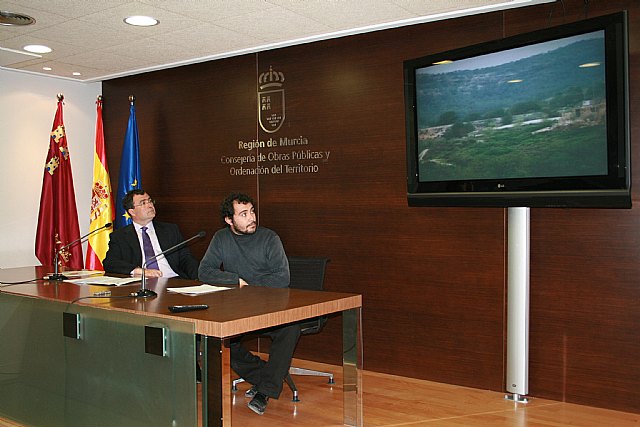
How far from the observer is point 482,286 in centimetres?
428

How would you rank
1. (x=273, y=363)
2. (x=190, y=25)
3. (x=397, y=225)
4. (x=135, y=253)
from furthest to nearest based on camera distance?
1. (x=135, y=253)
2. (x=397, y=225)
3. (x=190, y=25)
4. (x=273, y=363)

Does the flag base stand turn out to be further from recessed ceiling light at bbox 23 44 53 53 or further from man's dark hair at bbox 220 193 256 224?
recessed ceiling light at bbox 23 44 53 53

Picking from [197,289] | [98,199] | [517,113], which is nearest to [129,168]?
[98,199]

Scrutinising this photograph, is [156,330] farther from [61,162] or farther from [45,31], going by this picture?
[61,162]

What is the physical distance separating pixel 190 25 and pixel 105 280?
180 centimetres

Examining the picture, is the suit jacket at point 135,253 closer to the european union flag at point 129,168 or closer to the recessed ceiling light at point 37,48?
the european union flag at point 129,168

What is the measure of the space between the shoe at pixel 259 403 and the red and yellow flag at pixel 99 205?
8.89 feet

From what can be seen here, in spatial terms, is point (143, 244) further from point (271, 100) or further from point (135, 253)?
point (271, 100)

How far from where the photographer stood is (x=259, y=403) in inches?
153

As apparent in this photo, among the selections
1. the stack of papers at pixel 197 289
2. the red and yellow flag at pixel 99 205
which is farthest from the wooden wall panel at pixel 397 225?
the stack of papers at pixel 197 289

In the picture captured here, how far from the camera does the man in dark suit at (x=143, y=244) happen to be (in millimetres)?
4961

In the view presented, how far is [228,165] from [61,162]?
5.34ft

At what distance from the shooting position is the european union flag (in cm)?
599

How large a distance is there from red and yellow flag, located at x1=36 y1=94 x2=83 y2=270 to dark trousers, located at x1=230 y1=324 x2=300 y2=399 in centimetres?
257
